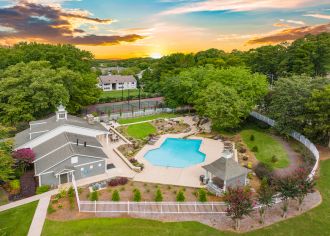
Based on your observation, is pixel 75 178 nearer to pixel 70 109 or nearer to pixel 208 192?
pixel 208 192

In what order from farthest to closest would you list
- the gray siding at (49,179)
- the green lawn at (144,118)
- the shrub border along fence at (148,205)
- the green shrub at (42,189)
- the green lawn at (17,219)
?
the green lawn at (144,118), the gray siding at (49,179), the green shrub at (42,189), the shrub border along fence at (148,205), the green lawn at (17,219)

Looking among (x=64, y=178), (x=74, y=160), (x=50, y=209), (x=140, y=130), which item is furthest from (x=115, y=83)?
(x=50, y=209)

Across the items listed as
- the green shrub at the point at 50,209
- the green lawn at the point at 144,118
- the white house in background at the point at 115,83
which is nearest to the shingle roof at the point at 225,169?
the green shrub at the point at 50,209

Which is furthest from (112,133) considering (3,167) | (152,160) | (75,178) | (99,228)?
(99,228)

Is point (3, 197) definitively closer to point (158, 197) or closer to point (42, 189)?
point (42, 189)

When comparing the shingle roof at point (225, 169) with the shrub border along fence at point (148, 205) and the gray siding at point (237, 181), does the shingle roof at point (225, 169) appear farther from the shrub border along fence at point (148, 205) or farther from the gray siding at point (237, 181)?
the shrub border along fence at point (148, 205)

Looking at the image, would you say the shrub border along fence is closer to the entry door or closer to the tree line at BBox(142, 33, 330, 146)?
the entry door

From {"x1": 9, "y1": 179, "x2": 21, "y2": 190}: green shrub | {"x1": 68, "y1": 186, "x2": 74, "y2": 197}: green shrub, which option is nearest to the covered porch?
{"x1": 68, "y1": 186, "x2": 74, "y2": 197}: green shrub
